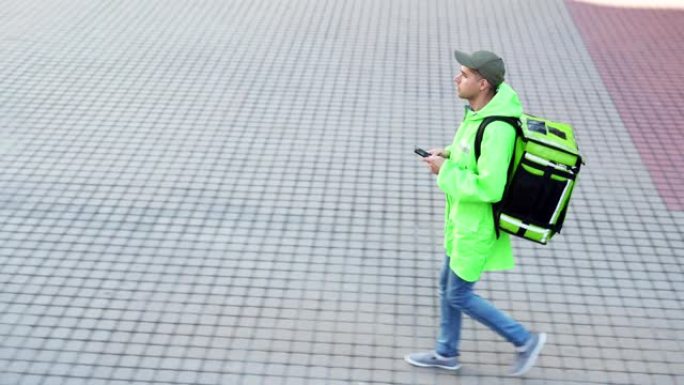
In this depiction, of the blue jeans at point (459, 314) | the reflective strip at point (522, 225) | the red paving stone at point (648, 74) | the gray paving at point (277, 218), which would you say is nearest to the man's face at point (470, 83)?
the reflective strip at point (522, 225)

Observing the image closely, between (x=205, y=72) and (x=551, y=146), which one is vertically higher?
(x=551, y=146)

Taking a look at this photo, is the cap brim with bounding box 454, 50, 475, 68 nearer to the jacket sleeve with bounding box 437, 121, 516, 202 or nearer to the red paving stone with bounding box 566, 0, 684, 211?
the jacket sleeve with bounding box 437, 121, 516, 202

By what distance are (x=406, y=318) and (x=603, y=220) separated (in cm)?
173

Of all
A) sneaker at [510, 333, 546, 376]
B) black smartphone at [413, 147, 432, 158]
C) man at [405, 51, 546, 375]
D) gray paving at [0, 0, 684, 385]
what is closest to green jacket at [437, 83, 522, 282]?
man at [405, 51, 546, 375]

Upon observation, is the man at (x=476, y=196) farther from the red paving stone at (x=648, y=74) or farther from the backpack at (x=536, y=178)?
the red paving stone at (x=648, y=74)

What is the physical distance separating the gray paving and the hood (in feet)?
4.48

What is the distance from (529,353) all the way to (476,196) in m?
0.96

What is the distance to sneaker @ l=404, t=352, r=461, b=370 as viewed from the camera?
365cm

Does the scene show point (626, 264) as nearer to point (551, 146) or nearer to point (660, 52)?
point (551, 146)

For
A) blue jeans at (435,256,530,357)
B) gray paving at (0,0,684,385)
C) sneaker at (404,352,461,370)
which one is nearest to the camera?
blue jeans at (435,256,530,357)

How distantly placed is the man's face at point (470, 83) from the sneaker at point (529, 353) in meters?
1.23

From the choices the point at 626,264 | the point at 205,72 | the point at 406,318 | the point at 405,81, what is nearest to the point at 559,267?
the point at 626,264

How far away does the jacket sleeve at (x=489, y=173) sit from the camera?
3.00 m

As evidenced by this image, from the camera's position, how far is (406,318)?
405cm
